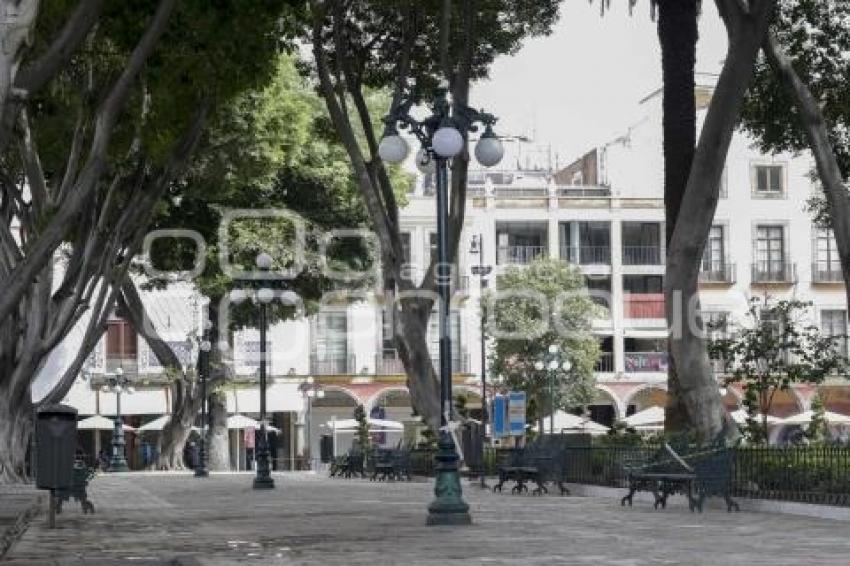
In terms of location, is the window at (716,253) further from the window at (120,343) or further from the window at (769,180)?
the window at (120,343)

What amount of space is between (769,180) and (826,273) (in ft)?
15.5

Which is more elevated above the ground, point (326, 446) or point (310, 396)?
point (310, 396)

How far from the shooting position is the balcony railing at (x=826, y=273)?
230ft

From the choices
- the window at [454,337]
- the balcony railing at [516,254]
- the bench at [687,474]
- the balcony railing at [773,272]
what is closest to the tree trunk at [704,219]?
the bench at [687,474]

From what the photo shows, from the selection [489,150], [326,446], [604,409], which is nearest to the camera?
[489,150]

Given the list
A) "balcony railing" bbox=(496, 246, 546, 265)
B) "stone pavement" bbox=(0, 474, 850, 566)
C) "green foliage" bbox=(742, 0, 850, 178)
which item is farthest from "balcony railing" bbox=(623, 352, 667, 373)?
"stone pavement" bbox=(0, 474, 850, 566)

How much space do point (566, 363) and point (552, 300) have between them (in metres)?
5.77

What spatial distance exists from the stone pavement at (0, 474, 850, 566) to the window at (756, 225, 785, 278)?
47549mm

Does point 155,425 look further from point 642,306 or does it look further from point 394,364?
point 642,306

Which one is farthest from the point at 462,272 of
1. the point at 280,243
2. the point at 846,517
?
the point at 846,517

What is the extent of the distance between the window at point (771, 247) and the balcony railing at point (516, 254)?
962 centimetres

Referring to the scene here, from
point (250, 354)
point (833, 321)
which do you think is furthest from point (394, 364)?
point (833, 321)

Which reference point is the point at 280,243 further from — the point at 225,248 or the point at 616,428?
the point at 616,428

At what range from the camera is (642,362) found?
228 ft
